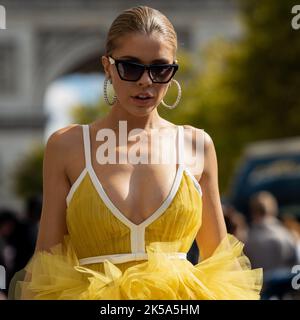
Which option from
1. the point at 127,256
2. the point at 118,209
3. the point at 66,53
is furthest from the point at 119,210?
the point at 66,53

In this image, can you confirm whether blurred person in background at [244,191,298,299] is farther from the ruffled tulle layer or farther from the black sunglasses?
the black sunglasses

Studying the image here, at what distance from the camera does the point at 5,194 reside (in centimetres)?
7488

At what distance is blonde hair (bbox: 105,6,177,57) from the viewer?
362 cm

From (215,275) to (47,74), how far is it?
223 ft

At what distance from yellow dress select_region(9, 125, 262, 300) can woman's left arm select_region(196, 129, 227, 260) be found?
2.9 inches

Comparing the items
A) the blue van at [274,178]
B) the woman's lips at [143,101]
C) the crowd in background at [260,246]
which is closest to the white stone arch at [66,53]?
the blue van at [274,178]

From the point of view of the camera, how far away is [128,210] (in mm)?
3617

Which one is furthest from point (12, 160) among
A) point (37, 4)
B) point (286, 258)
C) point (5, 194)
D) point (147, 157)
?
point (147, 157)

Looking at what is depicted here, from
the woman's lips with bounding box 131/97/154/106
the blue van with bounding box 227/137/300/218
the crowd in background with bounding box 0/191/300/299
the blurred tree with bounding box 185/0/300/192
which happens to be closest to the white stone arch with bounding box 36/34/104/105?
the blurred tree with bounding box 185/0/300/192

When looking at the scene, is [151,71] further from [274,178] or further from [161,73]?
[274,178]

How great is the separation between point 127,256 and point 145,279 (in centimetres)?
11

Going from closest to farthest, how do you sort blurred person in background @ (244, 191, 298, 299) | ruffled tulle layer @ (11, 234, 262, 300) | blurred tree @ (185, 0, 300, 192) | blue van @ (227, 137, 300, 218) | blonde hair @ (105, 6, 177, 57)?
ruffled tulle layer @ (11, 234, 262, 300)
blonde hair @ (105, 6, 177, 57)
blurred person in background @ (244, 191, 298, 299)
blue van @ (227, 137, 300, 218)
blurred tree @ (185, 0, 300, 192)
